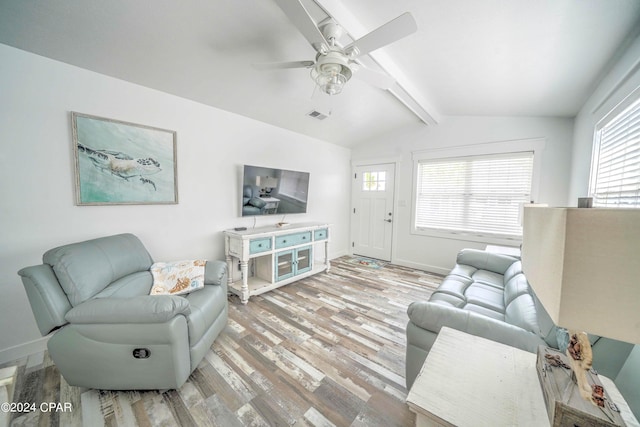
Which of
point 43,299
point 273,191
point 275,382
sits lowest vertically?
point 275,382

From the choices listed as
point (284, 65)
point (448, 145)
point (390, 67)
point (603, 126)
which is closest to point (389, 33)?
point (284, 65)

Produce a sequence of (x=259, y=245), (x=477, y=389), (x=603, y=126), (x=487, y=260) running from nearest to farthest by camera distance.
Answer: (x=477, y=389)
(x=603, y=126)
(x=487, y=260)
(x=259, y=245)

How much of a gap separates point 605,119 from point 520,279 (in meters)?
1.48

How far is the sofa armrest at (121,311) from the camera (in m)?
1.32

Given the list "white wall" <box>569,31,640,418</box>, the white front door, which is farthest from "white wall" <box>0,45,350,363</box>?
"white wall" <box>569,31,640,418</box>

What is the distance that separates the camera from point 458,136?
11.6 feet

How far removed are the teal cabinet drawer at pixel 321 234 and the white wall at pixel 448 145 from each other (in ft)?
4.70

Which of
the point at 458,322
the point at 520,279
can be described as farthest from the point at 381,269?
the point at 458,322

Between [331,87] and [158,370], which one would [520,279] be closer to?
[331,87]

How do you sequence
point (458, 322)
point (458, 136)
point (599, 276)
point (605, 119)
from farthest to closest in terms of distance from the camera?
→ point (458, 136), point (605, 119), point (458, 322), point (599, 276)

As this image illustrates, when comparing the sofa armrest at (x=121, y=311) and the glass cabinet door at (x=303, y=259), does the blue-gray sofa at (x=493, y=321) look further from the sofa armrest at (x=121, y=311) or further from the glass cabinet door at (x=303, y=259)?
the glass cabinet door at (x=303, y=259)

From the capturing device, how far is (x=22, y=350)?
1.78m

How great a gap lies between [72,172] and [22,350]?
1452 millimetres

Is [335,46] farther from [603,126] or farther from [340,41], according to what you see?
[603,126]
